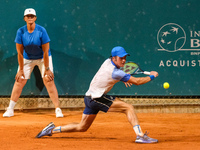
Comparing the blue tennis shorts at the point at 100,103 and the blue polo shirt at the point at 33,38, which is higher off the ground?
the blue polo shirt at the point at 33,38

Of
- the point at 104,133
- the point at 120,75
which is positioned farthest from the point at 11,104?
the point at 120,75

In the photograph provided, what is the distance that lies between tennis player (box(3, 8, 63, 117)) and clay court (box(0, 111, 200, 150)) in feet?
1.52

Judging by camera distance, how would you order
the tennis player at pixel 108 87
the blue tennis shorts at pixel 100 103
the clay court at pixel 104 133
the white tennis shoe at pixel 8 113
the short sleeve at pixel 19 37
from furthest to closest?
the white tennis shoe at pixel 8 113 → the short sleeve at pixel 19 37 → the blue tennis shorts at pixel 100 103 → the tennis player at pixel 108 87 → the clay court at pixel 104 133

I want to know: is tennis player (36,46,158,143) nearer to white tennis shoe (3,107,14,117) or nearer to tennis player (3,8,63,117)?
tennis player (3,8,63,117)

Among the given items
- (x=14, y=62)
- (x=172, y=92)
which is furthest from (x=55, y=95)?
(x=172, y=92)

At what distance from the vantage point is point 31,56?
8.53 m

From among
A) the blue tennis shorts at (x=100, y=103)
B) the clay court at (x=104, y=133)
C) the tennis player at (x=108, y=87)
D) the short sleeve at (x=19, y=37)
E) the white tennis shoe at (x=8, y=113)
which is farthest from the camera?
the white tennis shoe at (x=8, y=113)

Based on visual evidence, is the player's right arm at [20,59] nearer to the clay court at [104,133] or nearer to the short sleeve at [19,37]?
the short sleeve at [19,37]

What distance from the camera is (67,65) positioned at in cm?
923

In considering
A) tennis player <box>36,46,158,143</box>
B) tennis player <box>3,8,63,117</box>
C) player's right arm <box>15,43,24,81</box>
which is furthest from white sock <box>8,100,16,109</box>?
tennis player <box>36,46,158,143</box>

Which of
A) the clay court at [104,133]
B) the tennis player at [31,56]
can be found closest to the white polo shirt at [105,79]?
the clay court at [104,133]

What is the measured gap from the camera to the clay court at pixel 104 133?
5594 millimetres

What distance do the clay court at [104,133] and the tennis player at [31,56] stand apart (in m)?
0.46

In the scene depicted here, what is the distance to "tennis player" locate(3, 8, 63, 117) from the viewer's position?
825 cm
